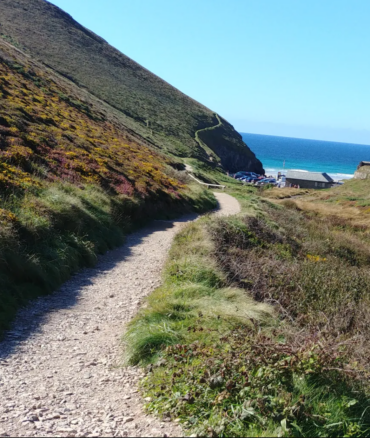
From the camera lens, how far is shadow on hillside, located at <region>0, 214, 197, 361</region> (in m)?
6.34

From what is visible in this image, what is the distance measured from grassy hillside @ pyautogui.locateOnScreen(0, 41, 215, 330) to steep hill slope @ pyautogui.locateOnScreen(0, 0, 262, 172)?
26.2m

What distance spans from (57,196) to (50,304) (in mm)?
4973

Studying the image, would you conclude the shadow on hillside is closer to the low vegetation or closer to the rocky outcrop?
the low vegetation

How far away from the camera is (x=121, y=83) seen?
71562mm

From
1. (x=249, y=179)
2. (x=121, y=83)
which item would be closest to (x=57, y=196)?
(x=121, y=83)

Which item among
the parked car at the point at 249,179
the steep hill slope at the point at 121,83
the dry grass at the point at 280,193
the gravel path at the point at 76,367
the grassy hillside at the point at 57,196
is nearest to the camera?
the gravel path at the point at 76,367

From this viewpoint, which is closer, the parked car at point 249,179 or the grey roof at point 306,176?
the grey roof at point 306,176

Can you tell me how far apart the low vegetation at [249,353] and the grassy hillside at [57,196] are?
2.43 metres

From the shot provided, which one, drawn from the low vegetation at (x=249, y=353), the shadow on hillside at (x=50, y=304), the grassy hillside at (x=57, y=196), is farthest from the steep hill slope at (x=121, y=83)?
the low vegetation at (x=249, y=353)

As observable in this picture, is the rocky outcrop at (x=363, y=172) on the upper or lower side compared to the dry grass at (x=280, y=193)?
upper

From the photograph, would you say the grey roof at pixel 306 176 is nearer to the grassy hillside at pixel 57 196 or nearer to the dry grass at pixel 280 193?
the dry grass at pixel 280 193

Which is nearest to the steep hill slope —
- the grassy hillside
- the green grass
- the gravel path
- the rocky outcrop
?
the rocky outcrop

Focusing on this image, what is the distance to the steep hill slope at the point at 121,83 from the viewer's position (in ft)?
197

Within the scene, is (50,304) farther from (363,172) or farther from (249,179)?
(249,179)
